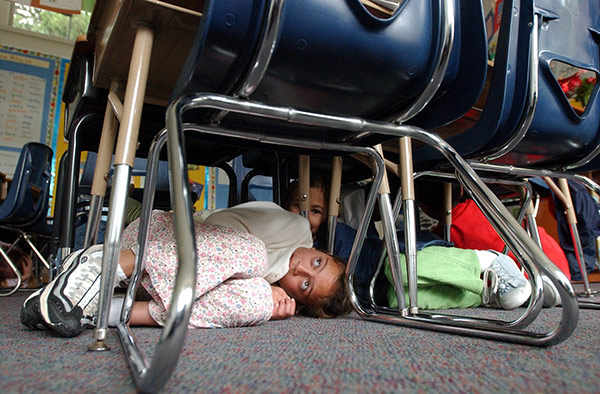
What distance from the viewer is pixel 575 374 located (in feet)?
1.38

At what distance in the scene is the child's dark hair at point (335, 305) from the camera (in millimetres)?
1003

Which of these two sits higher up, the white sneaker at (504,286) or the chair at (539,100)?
the chair at (539,100)

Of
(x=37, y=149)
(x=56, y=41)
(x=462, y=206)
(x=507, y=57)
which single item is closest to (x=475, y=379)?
(x=507, y=57)

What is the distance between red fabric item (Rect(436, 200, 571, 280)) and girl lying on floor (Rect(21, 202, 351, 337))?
80 centimetres

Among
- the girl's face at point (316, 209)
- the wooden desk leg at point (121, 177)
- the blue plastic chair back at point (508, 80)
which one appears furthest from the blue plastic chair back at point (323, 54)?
the girl's face at point (316, 209)

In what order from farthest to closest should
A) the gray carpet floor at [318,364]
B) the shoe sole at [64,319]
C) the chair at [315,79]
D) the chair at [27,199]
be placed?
the chair at [27,199], the shoe sole at [64,319], the chair at [315,79], the gray carpet floor at [318,364]

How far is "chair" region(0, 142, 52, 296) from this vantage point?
2.12 meters

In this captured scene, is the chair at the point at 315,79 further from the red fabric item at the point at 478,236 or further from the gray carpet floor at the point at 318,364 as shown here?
the red fabric item at the point at 478,236

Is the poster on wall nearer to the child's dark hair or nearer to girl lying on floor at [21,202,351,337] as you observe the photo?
girl lying on floor at [21,202,351,337]

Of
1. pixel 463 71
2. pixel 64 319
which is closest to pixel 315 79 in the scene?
pixel 463 71

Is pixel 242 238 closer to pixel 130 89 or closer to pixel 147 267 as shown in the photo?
pixel 147 267

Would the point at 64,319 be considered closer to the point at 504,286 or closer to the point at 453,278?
the point at 453,278

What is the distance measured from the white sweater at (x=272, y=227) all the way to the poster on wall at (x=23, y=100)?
373cm

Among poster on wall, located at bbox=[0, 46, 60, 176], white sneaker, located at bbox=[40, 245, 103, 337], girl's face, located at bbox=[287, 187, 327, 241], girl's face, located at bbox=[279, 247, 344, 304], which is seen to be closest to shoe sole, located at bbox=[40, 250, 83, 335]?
white sneaker, located at bbox=[40, 245, 103, 337]
